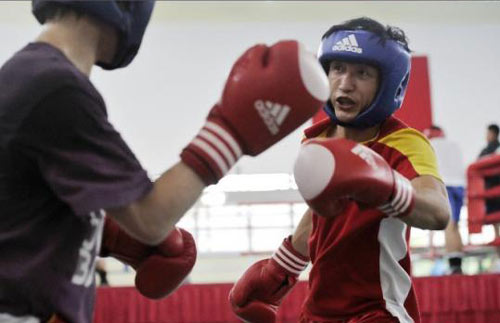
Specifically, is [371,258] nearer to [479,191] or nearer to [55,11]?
[55,11]

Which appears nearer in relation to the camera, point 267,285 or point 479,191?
point 267,285

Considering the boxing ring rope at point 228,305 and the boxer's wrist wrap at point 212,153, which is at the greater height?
the boxer's wrist wrap at point 212,153

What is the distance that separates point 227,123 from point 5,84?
35 centimetres

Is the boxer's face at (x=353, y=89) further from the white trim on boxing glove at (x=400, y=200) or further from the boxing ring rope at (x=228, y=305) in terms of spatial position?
the boxing ring rope at (x=228, y=305)

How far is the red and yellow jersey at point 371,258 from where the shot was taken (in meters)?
1.58

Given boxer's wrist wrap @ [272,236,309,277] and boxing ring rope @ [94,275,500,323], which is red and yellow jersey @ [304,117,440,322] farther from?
boxing ring rope @ [94,275,500,323]

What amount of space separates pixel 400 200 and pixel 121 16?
24.5 inches

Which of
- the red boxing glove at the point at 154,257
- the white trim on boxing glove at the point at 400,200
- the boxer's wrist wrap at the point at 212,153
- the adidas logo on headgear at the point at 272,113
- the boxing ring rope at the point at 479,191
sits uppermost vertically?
the adidas logo on headgear at the point at 272,113

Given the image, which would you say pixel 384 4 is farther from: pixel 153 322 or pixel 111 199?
pixel 111 199

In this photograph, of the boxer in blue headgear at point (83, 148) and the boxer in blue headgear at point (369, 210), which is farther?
the boxer in blue headgear at point (369, 210)

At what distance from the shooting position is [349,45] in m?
1.65

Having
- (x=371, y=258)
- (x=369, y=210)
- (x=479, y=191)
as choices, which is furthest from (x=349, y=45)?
(x=479, y=191)

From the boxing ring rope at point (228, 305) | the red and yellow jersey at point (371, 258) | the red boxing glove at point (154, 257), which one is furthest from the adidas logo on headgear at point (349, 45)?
the boxing ring rope at point (228, 305)

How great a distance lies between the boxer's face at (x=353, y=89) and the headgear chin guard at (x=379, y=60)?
2 cm
